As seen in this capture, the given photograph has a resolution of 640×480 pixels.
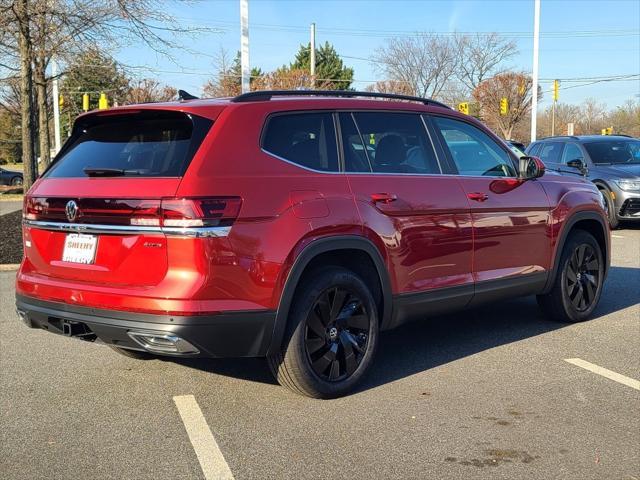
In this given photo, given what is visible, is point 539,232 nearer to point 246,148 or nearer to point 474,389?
point 474,389

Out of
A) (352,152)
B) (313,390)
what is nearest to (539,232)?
(352,152)

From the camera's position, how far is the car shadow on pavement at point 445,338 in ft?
15.6

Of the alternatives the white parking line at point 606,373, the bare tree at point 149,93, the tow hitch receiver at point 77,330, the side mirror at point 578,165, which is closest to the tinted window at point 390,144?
the white parking line at point 606,373

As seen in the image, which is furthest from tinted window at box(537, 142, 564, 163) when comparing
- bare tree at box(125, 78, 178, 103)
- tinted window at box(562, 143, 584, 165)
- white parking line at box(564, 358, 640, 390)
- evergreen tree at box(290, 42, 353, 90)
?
evergreen tree at box(290, 42, 353, 90)

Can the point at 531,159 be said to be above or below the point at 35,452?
above

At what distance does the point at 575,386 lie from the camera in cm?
437

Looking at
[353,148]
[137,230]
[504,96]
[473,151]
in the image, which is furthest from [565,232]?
[504,96]

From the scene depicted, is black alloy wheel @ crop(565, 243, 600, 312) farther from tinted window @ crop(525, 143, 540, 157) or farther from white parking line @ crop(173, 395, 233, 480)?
tinted window @ crop(525, 143, 540, 157)

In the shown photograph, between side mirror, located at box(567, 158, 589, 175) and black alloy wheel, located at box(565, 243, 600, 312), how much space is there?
7.24 meters

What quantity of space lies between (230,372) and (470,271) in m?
1.94

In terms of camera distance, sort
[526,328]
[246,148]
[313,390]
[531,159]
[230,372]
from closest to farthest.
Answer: [246,148]
[313,390]
[230,372]
[531,159]
[526,328]

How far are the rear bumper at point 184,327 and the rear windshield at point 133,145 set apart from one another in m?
0.80

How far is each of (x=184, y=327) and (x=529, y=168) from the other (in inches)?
132

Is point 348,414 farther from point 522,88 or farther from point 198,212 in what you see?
point 522,88
